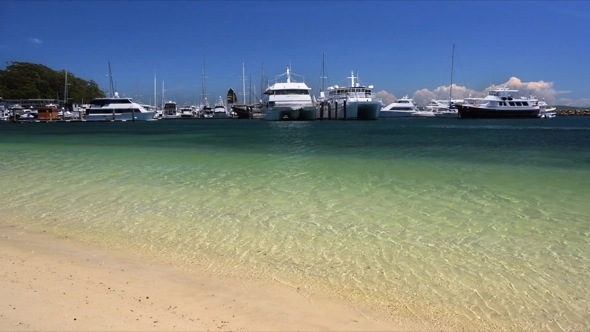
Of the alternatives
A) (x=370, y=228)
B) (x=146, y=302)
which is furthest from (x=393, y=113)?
(x=146, y=302)

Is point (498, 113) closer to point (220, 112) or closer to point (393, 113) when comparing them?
point (393, 113)

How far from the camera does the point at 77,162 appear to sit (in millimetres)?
19156

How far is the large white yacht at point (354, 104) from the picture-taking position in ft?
291

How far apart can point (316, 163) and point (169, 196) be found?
8.50 m

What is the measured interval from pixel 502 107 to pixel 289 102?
45290 millimetres

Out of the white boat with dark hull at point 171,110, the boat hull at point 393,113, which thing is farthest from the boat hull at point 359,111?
the white boat with dark hull at point 171,110

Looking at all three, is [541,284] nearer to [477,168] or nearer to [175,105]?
[477,168]

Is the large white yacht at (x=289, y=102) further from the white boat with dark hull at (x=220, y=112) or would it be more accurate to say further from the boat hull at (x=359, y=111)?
the white boat with dark hull at (x=220, y=112)

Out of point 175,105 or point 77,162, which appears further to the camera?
point 175,105

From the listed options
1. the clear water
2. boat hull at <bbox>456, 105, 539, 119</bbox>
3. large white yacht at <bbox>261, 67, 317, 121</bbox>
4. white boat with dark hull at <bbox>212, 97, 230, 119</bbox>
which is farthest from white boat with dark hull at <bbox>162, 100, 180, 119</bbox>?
the clear water

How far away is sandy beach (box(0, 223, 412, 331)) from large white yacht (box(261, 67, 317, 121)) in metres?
78.0

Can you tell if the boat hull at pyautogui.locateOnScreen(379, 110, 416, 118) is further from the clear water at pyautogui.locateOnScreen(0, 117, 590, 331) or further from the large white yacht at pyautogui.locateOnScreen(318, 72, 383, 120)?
the clear water at pyautogui.locateOnScreen(0, 117, 590, 331)

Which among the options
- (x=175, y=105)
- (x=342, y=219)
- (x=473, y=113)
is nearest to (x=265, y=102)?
(x=473, y=113)

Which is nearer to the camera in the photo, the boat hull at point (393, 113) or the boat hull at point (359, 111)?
the boat hull at point (359, 111)
